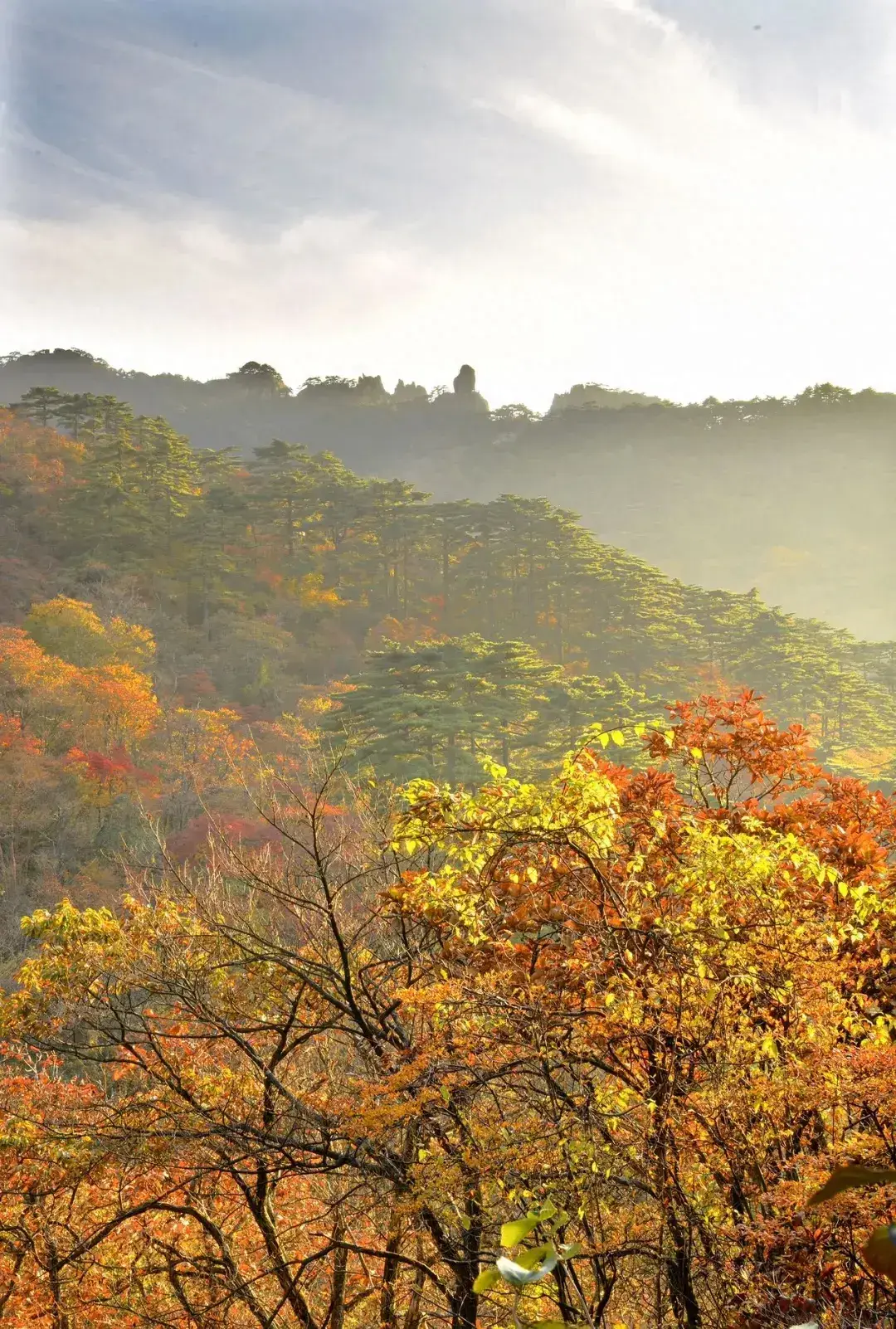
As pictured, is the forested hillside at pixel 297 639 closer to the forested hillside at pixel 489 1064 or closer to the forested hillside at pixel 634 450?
the forested hillside at pixel 489 1064

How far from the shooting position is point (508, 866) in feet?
17.8

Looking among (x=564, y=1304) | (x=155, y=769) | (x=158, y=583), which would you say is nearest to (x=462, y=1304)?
(x=564, y=1304)

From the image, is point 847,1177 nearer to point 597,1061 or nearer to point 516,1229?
point 516,1229

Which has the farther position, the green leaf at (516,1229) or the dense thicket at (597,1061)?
the dense thicket at (597,1061)

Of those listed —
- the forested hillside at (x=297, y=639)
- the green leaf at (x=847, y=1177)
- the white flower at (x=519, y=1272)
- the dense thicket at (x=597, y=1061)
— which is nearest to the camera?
the green leaf at (x=847, y=1177)

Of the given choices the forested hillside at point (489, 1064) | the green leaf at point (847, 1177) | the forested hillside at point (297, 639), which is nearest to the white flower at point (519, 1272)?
the forested hillside at point (489, 1064)

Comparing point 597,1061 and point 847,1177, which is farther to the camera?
point 597,1061

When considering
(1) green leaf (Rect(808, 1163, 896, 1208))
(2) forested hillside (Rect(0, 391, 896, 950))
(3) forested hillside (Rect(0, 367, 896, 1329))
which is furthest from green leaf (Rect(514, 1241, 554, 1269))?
(2) forested hillside (Rect(0, 391, 896, 950))

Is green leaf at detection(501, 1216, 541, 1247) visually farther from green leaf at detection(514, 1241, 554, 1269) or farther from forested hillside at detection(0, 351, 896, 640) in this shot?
forested hillside at detection(0, 351, 896, 640)

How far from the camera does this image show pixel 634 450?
9775 centimetres

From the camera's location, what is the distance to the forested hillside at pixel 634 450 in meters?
80.0

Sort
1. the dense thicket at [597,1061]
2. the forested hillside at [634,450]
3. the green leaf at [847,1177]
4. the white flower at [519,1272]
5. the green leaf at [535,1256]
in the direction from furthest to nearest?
A: the forested hillside at [634,450], the dense thicket at [597,1061], the green leaf at [535,1256], the white flower at [519,1272], the green leaf at [847,1177]

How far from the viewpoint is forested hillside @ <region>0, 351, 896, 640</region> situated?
80.0 meters

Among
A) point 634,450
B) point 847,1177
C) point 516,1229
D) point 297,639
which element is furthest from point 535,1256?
point 634,450
